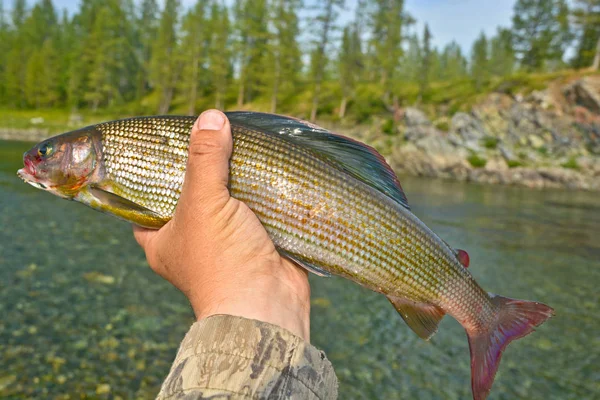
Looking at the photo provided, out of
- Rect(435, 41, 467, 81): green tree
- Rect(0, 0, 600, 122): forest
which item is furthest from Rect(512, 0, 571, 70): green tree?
Rect(435, 41, 467, 81): green tree

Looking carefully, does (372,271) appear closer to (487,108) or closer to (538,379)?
(538,379)

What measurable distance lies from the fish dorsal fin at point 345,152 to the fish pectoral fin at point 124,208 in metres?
0.90

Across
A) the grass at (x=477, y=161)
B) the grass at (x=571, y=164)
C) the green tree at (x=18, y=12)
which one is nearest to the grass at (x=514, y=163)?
the grass at (x=477, y=161)

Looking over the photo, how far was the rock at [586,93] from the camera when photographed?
39188 millimetres

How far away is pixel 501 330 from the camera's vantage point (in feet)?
10.2

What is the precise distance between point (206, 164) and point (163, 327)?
18.5ft

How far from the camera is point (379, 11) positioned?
2913 inches

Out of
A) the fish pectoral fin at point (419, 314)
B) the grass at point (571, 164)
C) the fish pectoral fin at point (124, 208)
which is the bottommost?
the grass at point (571, 164)

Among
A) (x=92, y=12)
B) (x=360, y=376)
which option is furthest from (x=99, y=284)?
(x=92, y=12)

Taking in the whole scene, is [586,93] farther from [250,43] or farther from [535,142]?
[250,43]

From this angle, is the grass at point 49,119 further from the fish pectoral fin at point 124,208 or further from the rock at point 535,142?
the fish pectoral fin at point 124,208

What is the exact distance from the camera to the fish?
9.64 ft

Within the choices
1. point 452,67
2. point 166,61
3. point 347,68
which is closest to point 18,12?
point 166,61

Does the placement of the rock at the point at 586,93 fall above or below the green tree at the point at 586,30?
below
